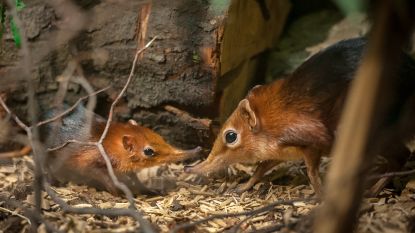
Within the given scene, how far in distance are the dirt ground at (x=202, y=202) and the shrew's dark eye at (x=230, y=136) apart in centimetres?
Answer: 50

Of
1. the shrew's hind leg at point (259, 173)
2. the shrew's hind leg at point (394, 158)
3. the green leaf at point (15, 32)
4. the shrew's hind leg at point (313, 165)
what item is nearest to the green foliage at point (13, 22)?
the green leaf at point (15, 32)

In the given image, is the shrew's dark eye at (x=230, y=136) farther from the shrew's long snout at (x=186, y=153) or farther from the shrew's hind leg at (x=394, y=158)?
the shrew's hind leg at (x=394, y=158)

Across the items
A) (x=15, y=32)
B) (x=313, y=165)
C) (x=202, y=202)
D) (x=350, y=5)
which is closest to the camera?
(x=350, y=5)

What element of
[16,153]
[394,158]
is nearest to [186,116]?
[16,153]

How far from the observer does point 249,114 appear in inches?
207

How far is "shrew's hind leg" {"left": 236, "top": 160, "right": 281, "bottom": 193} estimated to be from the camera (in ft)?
18.3

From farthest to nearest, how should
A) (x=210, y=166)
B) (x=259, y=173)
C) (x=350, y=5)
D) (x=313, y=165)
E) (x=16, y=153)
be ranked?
1. (x=16, y=153)
2. (x=259, y=173)
3. (x=210, y=166)
4. (x=313, y=165)
5. (x=350, y=5)

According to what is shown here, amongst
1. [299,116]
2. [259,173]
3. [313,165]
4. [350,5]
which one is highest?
[350,5]

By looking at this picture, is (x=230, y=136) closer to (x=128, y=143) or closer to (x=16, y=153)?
(x=128, y=143)

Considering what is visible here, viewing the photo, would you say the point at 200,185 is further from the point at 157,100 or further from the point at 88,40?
the point at 88,40

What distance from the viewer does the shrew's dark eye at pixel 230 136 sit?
5387 millimetres

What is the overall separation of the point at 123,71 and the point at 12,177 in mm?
1403

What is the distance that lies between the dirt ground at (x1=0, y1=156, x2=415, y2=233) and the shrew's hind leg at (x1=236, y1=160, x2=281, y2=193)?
0.06 m

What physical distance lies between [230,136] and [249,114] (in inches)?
11.5
